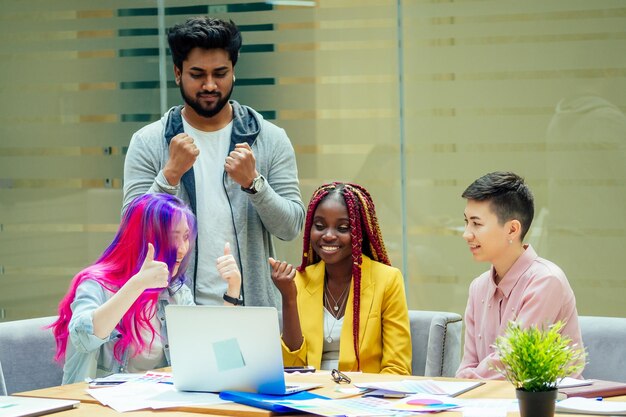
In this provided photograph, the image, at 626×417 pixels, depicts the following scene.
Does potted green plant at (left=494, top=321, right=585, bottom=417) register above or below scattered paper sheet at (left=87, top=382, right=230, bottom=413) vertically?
above

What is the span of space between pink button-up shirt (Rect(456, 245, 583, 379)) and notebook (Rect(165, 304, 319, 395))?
87 centimetres

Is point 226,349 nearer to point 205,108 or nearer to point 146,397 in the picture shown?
point 146,397

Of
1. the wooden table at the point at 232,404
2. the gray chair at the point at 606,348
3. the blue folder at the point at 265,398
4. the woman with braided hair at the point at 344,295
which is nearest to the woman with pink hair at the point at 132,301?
the wooden table at the point at 232,404

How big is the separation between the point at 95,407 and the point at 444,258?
2867 millimetres

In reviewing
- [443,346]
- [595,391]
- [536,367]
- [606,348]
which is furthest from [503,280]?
[536,367]

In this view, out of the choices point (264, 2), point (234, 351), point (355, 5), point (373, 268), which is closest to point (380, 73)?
point (355, 5)

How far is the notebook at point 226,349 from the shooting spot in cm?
314

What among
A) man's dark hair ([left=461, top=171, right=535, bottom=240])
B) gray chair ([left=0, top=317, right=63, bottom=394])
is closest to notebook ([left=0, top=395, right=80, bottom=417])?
gray chair ([left=0, top=317, right=63, bottom=394])

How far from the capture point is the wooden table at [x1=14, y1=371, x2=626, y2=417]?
3.01m

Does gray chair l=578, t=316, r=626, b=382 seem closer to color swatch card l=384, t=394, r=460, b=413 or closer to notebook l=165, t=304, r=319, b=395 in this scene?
color swatch card l=384, t=394, r=460, b=413

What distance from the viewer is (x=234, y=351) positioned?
3184 mm

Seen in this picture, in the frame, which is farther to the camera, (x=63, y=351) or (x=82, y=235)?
(x=82, y=235)

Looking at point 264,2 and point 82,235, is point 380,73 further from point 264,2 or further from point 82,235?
point 82,235

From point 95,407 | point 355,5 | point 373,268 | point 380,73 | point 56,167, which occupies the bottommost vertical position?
point 95,407
